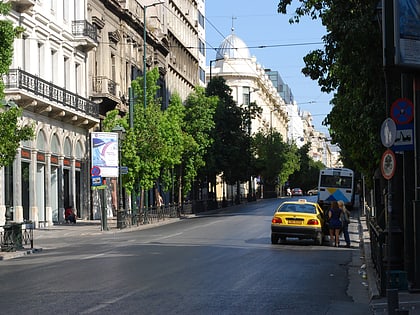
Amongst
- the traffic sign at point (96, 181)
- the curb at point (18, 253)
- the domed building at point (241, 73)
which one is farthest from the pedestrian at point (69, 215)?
Result: the domed building at point (241, 73)

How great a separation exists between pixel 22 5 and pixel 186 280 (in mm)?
29012

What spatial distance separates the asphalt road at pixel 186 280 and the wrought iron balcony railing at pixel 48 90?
534 inches

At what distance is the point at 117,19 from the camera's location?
2362 inches

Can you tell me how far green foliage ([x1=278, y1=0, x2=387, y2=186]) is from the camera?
1642 cm

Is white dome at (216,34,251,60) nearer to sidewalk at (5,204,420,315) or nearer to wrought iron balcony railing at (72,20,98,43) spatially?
wrought iron balcony railing at (72,20,98,43)

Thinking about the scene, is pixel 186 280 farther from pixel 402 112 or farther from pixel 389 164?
pixel 402 112

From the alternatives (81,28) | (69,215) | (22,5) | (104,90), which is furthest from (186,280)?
(104,90)

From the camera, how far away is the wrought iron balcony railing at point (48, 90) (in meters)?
40.0

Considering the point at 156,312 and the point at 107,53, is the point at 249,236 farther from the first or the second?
the point at 107,53

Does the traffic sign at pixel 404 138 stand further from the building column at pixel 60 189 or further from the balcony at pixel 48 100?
the building column at pixel 60 189

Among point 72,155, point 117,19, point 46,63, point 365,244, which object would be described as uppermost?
point 117,19

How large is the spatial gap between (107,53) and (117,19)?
4.02 meters

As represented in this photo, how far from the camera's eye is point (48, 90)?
44.8 meters

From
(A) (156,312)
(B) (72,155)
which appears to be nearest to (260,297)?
(A) (156,312)
